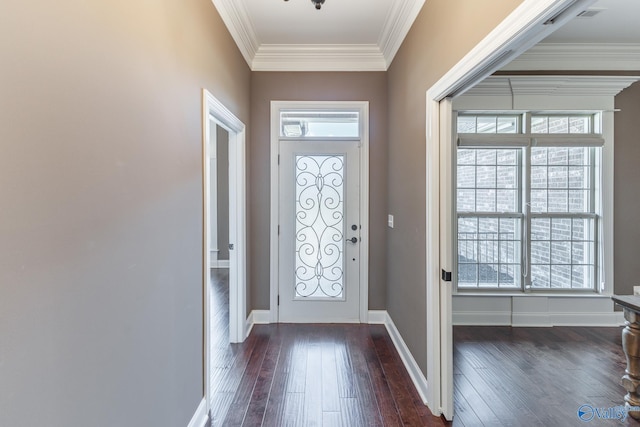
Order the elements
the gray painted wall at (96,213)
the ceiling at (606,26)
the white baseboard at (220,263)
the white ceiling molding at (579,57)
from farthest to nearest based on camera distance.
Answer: the white baseboard at (220,263)
the white ceiling molding at (579,57)
the ceiling at (606,26)
the gray painted wall at (96,213)

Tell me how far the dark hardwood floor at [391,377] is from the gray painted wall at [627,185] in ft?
2.65

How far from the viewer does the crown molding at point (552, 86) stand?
10.4ft

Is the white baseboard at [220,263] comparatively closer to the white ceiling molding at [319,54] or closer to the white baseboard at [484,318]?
the white ceiling molding at [319,54]

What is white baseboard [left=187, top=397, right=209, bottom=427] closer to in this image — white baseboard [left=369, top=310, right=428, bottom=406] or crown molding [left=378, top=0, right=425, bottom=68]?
white baseboard [left=369, top=310, right=428, bottom=406]

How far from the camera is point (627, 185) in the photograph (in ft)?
10.7

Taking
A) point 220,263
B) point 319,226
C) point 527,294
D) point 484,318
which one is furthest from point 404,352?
point 220,263

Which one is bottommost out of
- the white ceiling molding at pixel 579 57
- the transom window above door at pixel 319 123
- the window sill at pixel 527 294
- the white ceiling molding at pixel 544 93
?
the window sill at pixel 527 294

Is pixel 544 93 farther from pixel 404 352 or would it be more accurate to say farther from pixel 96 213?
pixel 96 213

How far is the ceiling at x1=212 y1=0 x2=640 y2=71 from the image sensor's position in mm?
2469

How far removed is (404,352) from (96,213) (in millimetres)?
2500

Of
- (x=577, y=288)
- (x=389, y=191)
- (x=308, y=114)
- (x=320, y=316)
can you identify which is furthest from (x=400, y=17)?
(x=577, y=288)

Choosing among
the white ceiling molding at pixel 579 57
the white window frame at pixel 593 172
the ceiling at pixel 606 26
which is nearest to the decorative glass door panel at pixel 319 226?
the white window frame at pixel 593 172

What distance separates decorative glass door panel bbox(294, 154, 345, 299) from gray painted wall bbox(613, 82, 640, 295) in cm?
308

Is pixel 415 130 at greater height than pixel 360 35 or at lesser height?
lesser
